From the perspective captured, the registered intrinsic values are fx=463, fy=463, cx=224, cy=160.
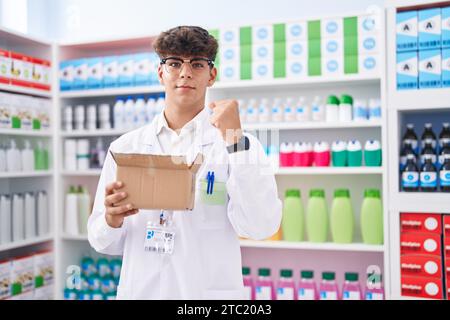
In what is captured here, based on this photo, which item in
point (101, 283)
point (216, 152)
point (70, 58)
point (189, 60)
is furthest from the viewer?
point (70, 58)

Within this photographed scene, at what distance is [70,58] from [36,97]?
0.40 meters

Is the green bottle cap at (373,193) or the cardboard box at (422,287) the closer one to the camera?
the cardboard box at (422,287)

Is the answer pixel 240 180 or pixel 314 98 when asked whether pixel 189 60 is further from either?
pixel 314 98

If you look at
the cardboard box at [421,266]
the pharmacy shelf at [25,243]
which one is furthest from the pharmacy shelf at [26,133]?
the cardboard box at [421,266]

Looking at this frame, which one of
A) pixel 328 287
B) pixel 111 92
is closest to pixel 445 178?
pixel 328 287

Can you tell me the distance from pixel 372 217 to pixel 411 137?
1.70 ft

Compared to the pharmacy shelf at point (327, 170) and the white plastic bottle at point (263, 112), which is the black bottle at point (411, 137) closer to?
the pharmacy shelf at point (327, 170)

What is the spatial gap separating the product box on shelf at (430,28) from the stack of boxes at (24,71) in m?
2.53

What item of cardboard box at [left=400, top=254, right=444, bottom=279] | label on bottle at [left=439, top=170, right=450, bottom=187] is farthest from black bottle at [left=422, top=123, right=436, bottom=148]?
cardboard box at [left=400, top=254, right=444, bottom=279]

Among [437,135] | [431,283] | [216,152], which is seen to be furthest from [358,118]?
[216,152]

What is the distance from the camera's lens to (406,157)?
2639 millimetres

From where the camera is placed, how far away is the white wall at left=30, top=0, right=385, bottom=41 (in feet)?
10.6

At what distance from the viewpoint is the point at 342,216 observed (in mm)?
2781

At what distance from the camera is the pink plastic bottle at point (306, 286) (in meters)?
2.86
